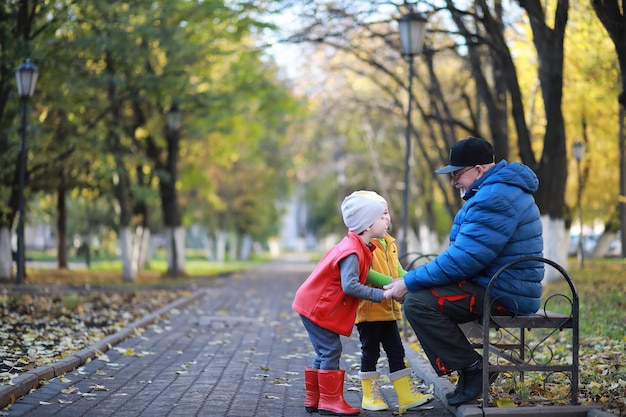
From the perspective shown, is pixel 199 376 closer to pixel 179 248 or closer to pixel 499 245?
pixel 499 245

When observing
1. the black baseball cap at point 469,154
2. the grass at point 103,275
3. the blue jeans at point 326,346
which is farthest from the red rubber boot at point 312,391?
the grass at point 103,275

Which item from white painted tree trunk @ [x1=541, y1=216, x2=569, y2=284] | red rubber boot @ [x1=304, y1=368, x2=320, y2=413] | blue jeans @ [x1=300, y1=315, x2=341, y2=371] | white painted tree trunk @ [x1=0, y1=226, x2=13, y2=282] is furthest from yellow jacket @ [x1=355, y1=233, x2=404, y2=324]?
white painted tree trunk @ [x1=0, y1=226, x2=13, y2=282]

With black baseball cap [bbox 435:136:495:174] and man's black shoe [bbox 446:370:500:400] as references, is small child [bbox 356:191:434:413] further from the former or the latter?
black baseball cap [bbox 435:136:495:174]

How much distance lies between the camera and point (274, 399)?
7.10m

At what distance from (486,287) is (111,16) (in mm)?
16538

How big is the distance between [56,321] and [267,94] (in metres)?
17.2

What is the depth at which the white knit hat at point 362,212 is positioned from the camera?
21.3 ft

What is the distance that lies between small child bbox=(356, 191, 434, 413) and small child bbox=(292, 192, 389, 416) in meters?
0.13

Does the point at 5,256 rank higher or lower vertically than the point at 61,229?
lower

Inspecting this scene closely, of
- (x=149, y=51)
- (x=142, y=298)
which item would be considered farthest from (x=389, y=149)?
(x=142, y=298)

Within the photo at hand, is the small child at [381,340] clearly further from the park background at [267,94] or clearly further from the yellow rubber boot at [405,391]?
the park background at [267,94]

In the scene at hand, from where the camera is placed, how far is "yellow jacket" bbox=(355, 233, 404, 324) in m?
6.59

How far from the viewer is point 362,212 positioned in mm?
6496

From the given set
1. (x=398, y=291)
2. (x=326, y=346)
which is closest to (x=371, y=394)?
(x=326, y=346)
